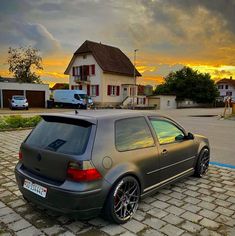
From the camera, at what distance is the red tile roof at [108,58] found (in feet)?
Answer: 131

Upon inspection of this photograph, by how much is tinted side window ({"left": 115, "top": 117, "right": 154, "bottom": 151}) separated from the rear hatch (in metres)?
0.49

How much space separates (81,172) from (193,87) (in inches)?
2029

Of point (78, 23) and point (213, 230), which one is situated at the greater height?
point (78, 23)

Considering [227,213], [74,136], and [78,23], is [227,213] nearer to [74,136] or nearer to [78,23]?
[74,136]

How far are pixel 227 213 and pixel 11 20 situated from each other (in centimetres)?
1529

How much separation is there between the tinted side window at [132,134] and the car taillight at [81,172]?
1.76ft

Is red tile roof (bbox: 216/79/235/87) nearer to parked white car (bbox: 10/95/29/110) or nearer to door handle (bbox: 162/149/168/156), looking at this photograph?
parked white car (bbox: 10/95/29/110)

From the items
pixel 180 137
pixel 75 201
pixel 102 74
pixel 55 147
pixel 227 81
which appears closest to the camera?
pixel 75 201

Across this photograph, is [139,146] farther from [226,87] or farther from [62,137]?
[226,87]

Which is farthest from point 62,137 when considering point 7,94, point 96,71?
point 96,71

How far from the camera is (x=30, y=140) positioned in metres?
3.98

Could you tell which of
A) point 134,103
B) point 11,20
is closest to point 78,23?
point 11,20

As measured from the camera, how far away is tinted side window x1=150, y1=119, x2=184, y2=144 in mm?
4445

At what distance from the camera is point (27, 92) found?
35062mm
